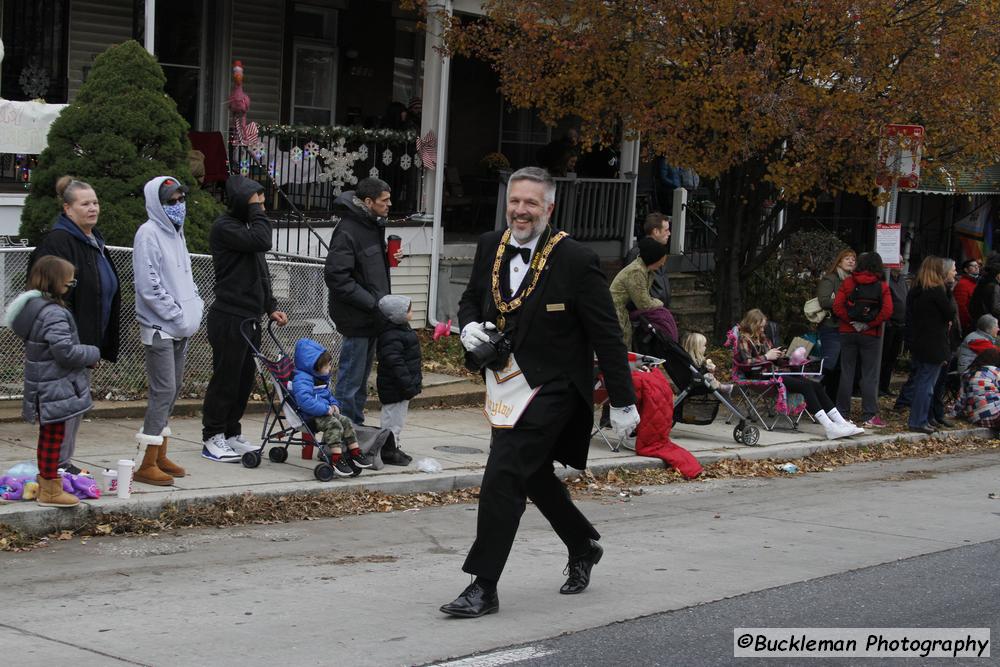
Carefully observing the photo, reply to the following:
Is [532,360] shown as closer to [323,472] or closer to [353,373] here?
[323,472]

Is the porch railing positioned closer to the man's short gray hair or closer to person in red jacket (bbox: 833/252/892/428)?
person in red jacket (bbox: 833/252/892/428)

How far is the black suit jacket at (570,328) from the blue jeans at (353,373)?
3835 mm

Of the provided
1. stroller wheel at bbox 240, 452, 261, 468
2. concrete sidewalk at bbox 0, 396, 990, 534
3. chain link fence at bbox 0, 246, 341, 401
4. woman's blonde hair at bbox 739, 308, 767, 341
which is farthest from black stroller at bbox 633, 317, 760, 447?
stroller wheel at bbox 240, 452, 261, 468

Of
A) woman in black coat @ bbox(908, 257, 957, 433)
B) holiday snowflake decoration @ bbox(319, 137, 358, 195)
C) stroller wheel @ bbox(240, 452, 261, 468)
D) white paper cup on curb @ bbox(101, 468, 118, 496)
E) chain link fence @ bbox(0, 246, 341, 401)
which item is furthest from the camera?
holiday snowflake decoration @ bbox(319, 137, 358, 195)

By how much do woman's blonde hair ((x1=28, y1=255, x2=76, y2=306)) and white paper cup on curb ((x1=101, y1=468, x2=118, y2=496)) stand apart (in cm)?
120

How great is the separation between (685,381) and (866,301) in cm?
292

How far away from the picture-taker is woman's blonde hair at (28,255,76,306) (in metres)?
7.86

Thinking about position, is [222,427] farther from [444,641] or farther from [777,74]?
[777,74]

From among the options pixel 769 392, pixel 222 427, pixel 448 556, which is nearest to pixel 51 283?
pixel 222 427

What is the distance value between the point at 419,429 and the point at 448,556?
4357 mm

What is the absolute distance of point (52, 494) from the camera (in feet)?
26.2

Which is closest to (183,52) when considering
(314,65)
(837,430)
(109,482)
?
(314,65)

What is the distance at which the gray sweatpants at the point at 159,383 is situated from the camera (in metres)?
8.80

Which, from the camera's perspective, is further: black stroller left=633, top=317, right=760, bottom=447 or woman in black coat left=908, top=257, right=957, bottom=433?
woman in black coat left=908, top=257, right=957, bottom=433
